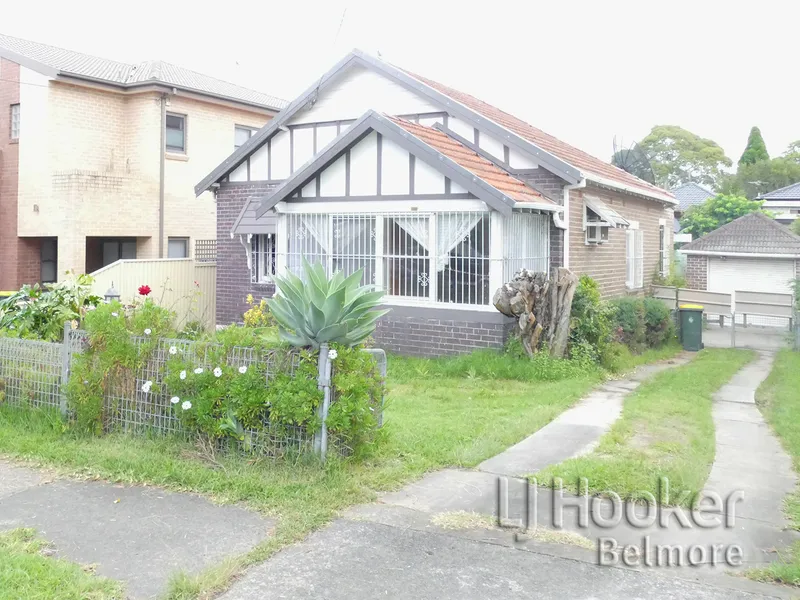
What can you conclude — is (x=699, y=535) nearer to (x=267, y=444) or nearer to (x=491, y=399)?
(x=267, y=444)

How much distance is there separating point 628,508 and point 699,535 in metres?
0.61

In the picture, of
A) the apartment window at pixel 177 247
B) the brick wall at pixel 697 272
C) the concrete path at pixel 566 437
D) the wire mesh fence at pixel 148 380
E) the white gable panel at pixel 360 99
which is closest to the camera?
the wire mesh fence at pixel 148 380

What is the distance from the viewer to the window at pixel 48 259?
2108 centimetres

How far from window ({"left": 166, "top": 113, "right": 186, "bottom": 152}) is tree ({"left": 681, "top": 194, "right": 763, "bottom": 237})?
82.7 ft

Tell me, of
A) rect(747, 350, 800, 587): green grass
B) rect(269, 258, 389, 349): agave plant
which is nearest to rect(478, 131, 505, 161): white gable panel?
rect(747, 350, 800, 587): green grass

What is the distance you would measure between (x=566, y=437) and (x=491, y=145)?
7.12 metres

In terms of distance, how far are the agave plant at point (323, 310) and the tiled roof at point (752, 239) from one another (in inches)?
769

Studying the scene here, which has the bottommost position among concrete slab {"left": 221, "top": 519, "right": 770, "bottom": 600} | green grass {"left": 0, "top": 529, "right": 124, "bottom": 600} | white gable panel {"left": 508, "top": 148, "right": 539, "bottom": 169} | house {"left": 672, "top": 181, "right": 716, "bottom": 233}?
concrete slab {"left": 221, "top": 519, "right": 770, "bottom": 600}

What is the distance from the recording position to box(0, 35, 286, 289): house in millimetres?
19719

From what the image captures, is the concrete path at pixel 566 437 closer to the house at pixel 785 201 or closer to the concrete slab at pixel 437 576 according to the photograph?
the concrete slab at pixel 437 576

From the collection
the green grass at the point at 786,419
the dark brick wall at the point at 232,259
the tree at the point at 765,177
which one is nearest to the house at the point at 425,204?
the dark brick wall at the point at 232,259

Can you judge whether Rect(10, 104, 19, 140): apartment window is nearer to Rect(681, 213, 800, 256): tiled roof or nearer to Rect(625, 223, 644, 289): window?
Rect(625, 223, 644, 289): window

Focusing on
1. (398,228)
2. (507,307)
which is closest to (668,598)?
(507,307)

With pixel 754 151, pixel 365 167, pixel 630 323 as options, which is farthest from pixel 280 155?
pixel 754 151
